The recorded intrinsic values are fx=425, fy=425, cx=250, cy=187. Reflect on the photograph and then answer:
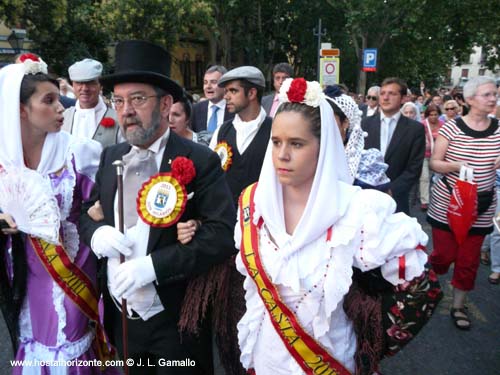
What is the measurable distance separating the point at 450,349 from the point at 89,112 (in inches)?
161

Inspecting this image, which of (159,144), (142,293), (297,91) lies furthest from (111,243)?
(297,91)

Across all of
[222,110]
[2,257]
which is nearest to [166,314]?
[2,257]

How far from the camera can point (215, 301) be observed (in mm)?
2229

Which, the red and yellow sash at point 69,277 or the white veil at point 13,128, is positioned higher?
the white veil at point 13,128

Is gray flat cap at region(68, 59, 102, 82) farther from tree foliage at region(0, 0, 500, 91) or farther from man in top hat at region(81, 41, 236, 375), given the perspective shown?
tree foliage at region(0, 0, 500, 91)

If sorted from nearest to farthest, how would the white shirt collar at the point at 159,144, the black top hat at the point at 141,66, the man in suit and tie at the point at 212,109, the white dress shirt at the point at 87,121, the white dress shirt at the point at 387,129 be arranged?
the black top hat at the point at 141,66
the white shirt collar at the point at 159,144
the white dress shirt at the point at 87,121
the white dress shirt at the point at 387,129
the man in suit and tie at the point at 212,109

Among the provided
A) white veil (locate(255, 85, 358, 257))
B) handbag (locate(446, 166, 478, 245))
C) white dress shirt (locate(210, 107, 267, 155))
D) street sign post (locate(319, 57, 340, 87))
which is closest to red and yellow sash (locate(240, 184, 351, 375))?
white veil (locate(255, 85, 358, 257))

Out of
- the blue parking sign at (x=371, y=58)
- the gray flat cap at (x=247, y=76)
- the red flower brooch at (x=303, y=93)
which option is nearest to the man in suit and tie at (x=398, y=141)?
the gray flat cap at (x=247, y=76)

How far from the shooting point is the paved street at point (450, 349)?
3.48 m

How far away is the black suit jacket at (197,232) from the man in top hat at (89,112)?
6.23ft

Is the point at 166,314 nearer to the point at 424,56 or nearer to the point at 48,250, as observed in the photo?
the point at 48,250

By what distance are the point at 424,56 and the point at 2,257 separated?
113 ft

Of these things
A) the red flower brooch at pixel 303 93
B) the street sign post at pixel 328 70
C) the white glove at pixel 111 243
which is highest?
the street sign post at pixel 328 70

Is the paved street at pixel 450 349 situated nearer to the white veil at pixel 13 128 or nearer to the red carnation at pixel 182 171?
the white veil at pixel 13 128
